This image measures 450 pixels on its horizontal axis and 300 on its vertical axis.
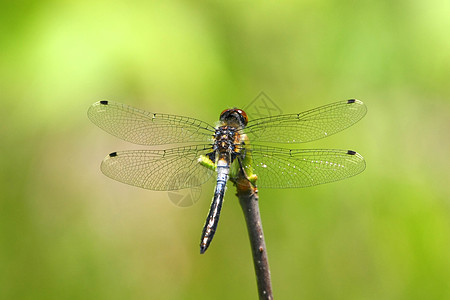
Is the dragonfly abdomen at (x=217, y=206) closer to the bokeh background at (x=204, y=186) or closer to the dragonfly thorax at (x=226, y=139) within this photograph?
the dragonfly thorax at (x=226, y=139)

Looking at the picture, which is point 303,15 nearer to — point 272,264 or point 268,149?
point 268,149

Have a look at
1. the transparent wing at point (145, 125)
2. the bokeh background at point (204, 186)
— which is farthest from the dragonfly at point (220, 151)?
the bokeh background at point (204, 186)

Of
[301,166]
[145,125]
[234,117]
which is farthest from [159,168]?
[301,166]

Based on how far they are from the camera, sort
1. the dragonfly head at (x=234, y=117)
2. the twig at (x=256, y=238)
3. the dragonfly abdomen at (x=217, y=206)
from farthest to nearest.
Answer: the dragonfly head at (x=234, y=117) < the dragonfly abdomen at (x=217, y=206) < the twig at (x=256, y=238)

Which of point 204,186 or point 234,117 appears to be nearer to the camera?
point 234,117

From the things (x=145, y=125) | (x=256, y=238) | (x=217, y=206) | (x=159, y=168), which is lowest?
(x=256, y=238)

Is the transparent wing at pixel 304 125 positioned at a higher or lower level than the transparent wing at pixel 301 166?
higher

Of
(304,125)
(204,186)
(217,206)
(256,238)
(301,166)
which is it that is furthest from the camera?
(204,186)

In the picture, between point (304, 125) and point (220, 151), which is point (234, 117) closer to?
point (220, 151)
